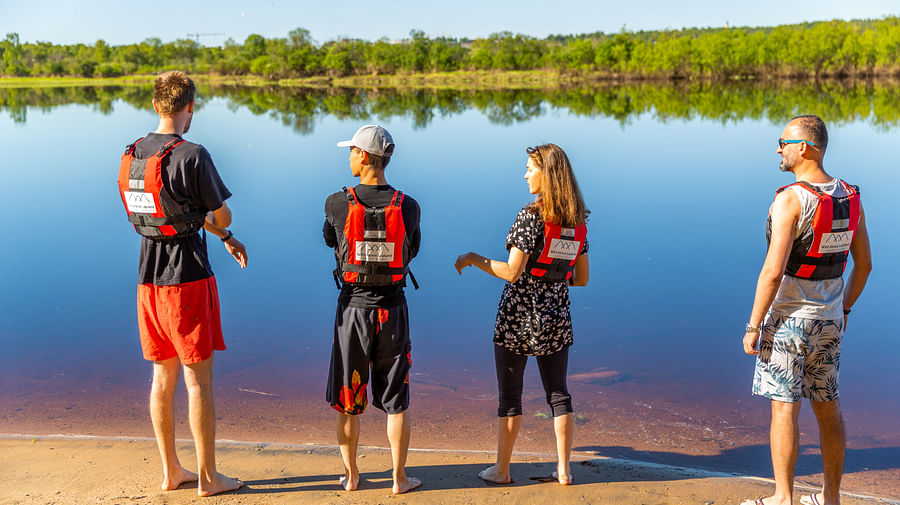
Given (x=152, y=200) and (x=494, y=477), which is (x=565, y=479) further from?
(x=152, y=200)

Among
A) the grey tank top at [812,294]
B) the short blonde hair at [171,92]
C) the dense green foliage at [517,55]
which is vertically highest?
the dense green foliage at [517,55]

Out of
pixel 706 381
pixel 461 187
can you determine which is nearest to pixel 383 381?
pixel 706 381

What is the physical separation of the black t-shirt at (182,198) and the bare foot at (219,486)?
3.13ft

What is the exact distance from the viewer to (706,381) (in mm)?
6266

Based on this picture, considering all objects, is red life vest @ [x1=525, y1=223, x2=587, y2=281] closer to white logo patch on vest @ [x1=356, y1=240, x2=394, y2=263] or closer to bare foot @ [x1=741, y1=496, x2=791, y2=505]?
white logo patch on vest @ [x1=356, y1=240, x2=394, y2=263]

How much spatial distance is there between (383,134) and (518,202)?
950 centimetres

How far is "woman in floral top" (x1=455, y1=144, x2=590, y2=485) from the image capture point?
3.67 meters

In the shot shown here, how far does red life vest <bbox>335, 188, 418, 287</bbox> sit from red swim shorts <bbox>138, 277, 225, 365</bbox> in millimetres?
621

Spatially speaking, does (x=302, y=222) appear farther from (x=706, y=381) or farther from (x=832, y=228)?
(x=832, y=228)

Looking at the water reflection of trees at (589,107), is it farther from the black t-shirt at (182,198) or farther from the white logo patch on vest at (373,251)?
the white logo patch on vest at (373,251)

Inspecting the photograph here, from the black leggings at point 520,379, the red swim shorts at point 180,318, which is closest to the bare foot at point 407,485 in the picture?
the black leggings at point 520,379

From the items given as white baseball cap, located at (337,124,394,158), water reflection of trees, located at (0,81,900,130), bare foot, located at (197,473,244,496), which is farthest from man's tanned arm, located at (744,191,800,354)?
water reflection of trees, located at (0,81,900,130)

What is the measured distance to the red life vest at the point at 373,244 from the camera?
11.6ft

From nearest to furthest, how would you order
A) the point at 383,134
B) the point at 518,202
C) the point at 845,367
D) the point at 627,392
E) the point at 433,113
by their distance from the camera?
the point at 383,134
the point at 627,392
the point at 845,367
the point at 518,202
the point at 433,113
